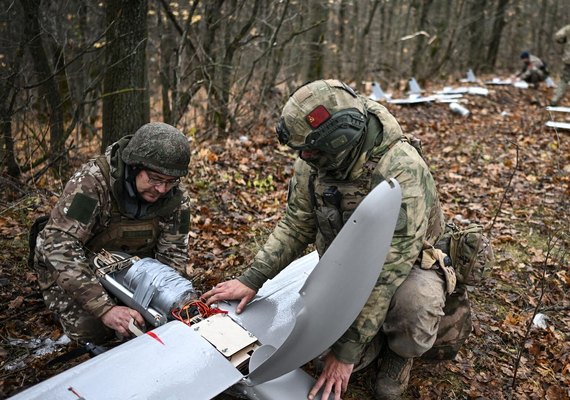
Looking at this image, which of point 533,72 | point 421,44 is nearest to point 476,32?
Answer: point 533,72

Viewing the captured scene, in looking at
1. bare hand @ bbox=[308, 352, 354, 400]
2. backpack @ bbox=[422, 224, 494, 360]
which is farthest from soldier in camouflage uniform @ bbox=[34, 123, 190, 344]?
backpack @ bbox=[422, 224, 494, 360]

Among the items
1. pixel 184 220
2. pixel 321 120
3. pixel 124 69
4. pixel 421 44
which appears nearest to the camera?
pixel 321 120

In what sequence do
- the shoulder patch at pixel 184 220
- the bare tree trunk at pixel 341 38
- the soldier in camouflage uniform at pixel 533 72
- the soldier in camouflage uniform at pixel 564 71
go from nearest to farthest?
the shoulder patch at pixel 184 220
the soldier in camouflage uniform at pixel 564 71
the bare tree trunk at pixel 341 38
the soldier in camouflage uniform at pixel 533 72

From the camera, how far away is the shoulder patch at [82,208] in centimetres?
280

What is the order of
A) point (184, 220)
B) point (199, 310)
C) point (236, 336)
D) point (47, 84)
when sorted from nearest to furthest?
point (236, 336)
point (199, 310)
point (184, 220)
point (47, 84)

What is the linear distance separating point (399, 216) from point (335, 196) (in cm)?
44

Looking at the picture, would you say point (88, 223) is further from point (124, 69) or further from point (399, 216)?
point (124, 69)

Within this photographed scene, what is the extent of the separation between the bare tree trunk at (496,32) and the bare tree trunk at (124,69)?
17.1 metres

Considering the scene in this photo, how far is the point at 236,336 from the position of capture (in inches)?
95.0

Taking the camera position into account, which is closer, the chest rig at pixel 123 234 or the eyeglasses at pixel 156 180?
the eyeglasses at pixel 156 180

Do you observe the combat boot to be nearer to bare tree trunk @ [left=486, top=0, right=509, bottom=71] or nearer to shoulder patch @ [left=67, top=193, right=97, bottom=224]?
shoulder patch @ [left=67, top=193, right=97, bottom=224]

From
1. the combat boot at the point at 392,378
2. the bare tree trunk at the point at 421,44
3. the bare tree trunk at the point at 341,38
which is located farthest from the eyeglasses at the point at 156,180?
the bare tree trunk at the point at 421,44

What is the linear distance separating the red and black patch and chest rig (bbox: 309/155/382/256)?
1.31 ft

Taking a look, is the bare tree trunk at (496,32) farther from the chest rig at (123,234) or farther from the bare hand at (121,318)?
the bare hand at (121,318)
